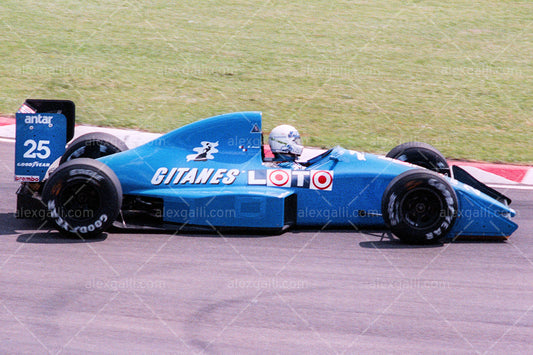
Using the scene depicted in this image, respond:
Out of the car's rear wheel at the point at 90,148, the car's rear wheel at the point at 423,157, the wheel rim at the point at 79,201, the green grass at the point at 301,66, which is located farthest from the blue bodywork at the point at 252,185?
the green grass at the point at 301,66

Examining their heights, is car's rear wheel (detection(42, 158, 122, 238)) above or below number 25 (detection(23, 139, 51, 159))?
below

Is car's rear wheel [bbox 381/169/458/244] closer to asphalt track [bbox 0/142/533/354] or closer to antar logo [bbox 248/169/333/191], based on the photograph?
asphalt track [bbox 0/142/533/354]

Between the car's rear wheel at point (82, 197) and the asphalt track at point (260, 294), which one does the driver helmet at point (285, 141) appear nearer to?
the asphalt track at point (260, 294)

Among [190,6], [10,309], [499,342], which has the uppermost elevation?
[190,6]

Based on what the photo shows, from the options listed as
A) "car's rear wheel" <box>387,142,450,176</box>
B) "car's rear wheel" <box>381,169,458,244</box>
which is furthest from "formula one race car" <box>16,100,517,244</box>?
"car's rear wheel" <box>387,142,450,176</box>

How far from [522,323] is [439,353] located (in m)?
0.94

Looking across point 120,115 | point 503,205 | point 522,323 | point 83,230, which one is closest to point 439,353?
point 522,323

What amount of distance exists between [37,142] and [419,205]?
397cm

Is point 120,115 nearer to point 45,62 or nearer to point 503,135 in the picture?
point 45,62

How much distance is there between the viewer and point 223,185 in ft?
25.1

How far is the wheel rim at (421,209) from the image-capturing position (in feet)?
24.2

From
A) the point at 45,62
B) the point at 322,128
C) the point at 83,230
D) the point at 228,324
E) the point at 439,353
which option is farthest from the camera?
the point at 45,62

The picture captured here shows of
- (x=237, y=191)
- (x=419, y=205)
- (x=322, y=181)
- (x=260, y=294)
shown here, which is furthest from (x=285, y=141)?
(x=260, y=294)

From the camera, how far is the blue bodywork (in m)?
7.53
